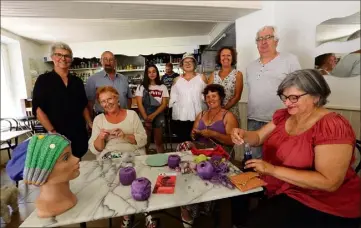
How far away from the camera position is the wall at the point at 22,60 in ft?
2.98

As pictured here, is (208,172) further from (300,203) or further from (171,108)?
(171,108)

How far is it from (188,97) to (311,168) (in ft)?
3.52

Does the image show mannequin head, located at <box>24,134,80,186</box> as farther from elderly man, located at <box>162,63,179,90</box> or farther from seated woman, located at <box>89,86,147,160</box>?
elderly man, located at <box>162,63,179,90</box>

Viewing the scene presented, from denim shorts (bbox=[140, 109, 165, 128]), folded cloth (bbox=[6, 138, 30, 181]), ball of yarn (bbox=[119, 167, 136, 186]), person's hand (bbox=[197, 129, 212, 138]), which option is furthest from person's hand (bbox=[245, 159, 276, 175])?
denim shorts (bbox=[140, 109, 165, 128])

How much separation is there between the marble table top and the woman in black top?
1.87ft

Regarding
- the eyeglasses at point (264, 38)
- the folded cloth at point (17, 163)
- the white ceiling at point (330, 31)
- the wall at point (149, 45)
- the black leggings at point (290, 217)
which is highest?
Answer: the wall at point (149, 45)

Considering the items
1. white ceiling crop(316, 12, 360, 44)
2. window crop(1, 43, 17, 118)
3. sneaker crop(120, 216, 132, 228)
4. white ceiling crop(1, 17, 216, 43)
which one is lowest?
sneaker crop(120, 216, 132, 228)

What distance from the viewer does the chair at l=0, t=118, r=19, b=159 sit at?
603 mm

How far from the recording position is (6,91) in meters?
0.81

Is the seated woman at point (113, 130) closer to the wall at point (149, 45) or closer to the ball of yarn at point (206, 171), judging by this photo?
the ball of yarn at point (206, 171)

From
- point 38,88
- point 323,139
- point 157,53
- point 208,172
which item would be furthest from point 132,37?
point 323,139

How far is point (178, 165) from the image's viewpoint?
0.89 metres

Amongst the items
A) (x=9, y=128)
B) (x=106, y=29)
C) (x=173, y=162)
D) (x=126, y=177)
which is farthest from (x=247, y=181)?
(x=106, y=29)

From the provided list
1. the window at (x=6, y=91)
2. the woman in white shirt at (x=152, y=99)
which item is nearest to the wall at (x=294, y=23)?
the woman in white shirt at (x=152, y=99)
